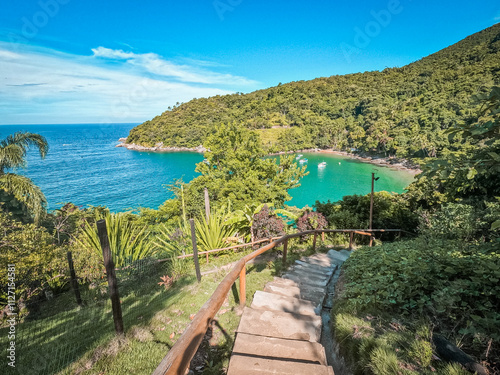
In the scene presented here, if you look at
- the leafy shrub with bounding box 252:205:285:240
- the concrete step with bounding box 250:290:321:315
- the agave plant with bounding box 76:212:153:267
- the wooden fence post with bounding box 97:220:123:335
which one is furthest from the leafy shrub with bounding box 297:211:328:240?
the wooden fence post with bounding box 97:220:123:335

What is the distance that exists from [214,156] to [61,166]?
80745 mm

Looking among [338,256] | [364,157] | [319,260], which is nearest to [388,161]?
[364,157]

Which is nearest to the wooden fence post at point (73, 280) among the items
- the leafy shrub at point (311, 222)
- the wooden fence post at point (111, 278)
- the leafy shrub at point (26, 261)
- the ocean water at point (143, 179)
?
the leafy shrub at point (26, 261)

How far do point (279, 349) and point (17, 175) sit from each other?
1214cm

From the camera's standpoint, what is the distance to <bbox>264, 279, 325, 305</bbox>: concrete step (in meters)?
4.08

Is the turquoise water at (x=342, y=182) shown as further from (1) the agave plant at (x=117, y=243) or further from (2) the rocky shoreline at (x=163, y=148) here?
(2) the rocky shoreline at (x=163, y=148)

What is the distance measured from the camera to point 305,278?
505cm

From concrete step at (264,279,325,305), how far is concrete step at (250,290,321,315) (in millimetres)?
314

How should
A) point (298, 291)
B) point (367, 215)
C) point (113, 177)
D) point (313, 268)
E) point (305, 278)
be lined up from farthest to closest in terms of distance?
point (113, 177) → point (367, 215) → point (313, 268) → point (305, 278) → point (298, 291)

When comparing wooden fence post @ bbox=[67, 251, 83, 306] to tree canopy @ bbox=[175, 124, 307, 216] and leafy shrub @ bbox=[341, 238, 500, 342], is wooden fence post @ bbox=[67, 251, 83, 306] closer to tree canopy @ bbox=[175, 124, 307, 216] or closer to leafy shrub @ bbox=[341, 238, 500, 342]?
leafy shrub @ bbox=[341, 238, 500, 342]

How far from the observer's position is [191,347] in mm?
1499

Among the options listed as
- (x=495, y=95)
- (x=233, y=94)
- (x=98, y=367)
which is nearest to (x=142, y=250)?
(x=98, y=367)

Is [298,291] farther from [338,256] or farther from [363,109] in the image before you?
[363,109]

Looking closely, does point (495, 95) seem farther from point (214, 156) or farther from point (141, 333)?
point (214, 156)
